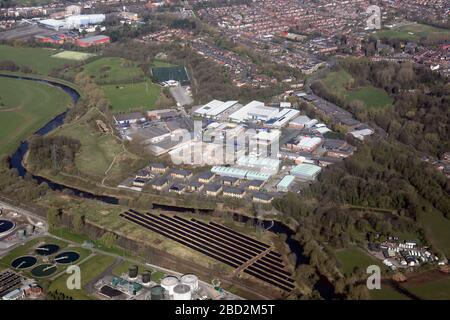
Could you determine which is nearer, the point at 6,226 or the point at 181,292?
the point at 181,292

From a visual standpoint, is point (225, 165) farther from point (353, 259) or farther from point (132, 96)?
point (132, 96)

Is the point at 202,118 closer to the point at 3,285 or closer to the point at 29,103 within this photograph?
the point at 29,103

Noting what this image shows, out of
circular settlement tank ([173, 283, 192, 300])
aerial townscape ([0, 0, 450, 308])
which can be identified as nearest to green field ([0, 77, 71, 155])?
aerial townscape ([0, 0, 450, 308])

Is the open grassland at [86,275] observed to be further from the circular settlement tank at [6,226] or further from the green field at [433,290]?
the green field at [433,290]

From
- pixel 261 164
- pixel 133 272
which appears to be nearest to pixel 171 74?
pixel 261 164

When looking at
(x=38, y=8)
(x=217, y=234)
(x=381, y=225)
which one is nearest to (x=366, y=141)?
(x=381, y=225)

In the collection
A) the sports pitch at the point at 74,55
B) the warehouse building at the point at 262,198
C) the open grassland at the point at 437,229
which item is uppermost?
the sports pitch at the point at 74,55

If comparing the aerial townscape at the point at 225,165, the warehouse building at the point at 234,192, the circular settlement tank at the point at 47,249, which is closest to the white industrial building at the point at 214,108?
the aerial townscape at the point at 225,165
